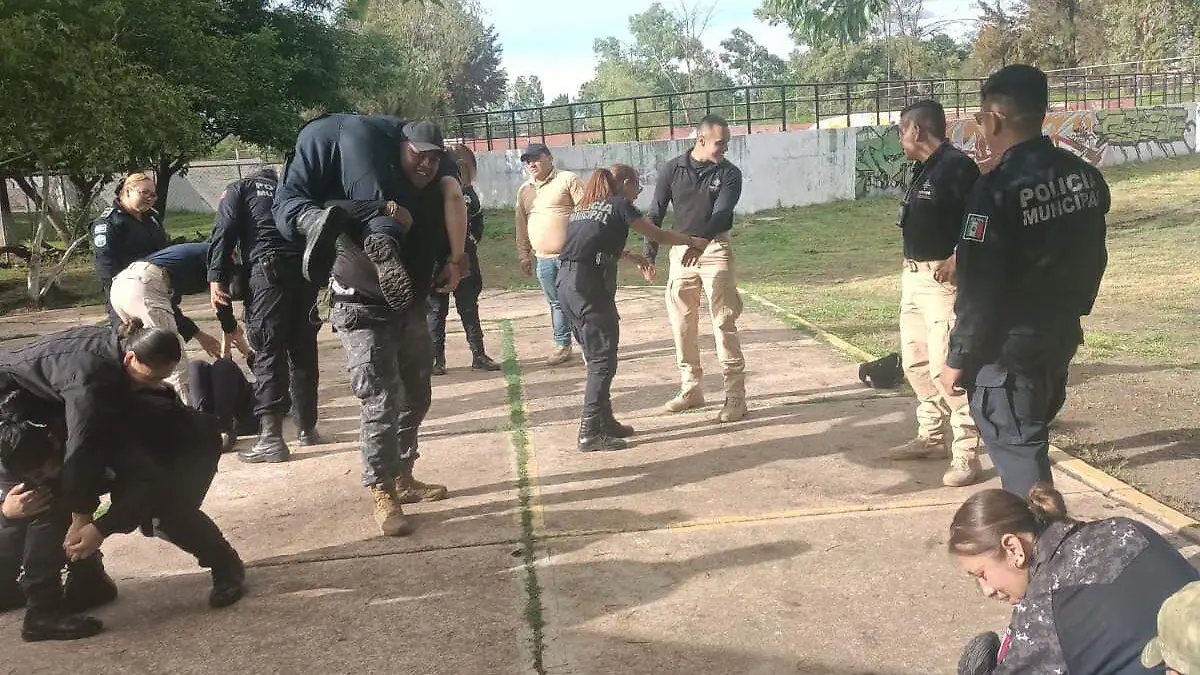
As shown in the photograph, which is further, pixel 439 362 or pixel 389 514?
pixel 439 362

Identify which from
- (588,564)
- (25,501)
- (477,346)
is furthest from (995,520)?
(477,346)

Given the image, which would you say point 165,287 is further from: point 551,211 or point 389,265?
point 551,211

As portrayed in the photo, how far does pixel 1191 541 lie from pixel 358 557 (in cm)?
324

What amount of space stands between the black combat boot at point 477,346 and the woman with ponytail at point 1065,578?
5.55 meters

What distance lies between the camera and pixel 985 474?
4.66 m

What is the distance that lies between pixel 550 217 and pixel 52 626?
4799mm

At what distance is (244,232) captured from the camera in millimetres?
5453

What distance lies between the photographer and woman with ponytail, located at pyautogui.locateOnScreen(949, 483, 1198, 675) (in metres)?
2.05

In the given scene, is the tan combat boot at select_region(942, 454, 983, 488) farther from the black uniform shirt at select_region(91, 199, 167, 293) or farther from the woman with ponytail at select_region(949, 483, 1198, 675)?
the black uniform shirt at select_region(91, 199, 167, 293)

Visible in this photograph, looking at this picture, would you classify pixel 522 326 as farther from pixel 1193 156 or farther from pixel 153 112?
pixel 1193 156

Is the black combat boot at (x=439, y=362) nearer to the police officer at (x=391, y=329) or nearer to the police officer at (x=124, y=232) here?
the police officer at (x=124, y=232)

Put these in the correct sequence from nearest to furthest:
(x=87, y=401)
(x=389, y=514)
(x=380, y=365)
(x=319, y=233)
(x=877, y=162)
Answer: (x=87, y=401), (x=319, y=233), (x=380, y=365), (x=389, y=514), (x=877, y=162)

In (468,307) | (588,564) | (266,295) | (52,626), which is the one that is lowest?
(588,564)

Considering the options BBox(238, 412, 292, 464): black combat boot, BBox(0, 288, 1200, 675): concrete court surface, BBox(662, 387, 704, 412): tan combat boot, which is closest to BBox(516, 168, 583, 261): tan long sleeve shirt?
BBox(662, 387, 704, 412): tan combat boot
